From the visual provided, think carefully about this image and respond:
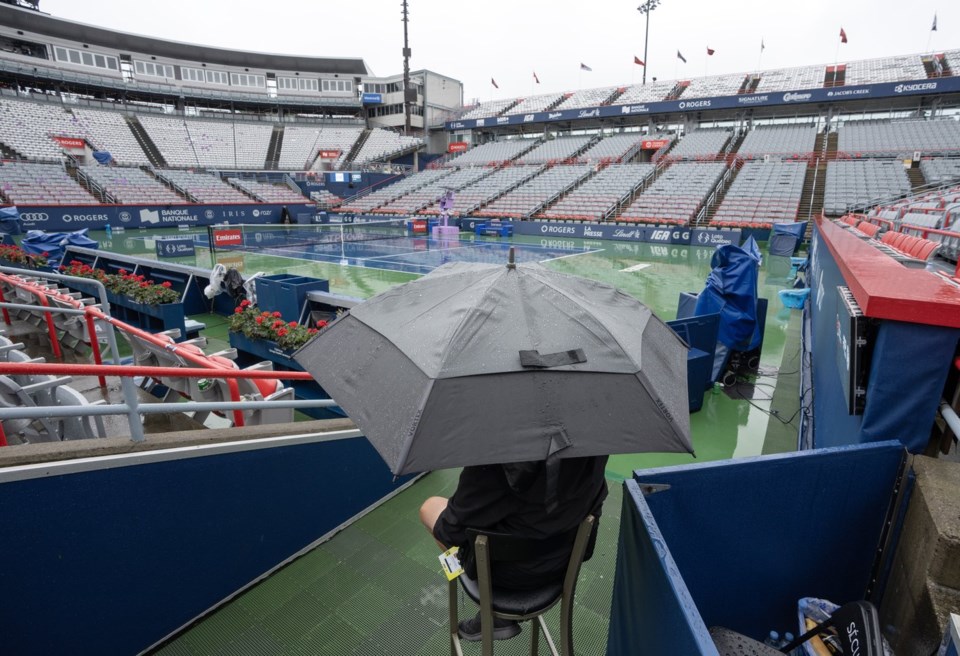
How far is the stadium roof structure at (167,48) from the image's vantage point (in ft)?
132

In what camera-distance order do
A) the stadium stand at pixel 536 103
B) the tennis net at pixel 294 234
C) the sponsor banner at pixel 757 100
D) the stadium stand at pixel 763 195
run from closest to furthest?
the tennis net at pixel 294 234, the stadium stand at pixel 763 195, the sponsor banner at pixel 757 100, the stadium stand at pixel 536 103

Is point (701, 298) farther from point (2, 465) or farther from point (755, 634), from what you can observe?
point (2, 465)

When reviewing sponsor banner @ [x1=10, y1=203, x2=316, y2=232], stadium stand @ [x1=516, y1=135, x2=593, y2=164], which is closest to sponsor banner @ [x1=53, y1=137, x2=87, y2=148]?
sponsor banner @ [x1=10, y1=203, x2=316, y2=232]

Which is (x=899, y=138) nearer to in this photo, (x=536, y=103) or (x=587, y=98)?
(x=587, y=98)

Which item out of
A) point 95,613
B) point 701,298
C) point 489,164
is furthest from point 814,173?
point 95,613

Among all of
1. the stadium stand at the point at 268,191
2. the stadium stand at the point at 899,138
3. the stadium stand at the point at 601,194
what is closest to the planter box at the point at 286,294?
the stadium stand at the point at 601,194

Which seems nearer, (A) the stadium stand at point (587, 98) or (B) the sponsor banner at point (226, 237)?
(B) the sponsor banner at point (226, 237)

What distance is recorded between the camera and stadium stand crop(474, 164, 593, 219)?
3177 centimetres

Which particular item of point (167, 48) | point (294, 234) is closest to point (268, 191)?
point (294, 234)

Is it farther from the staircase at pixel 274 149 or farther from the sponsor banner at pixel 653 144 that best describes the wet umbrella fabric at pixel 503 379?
the staircase at pixel 274 149

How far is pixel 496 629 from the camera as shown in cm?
192

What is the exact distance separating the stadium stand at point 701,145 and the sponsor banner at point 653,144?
116cm

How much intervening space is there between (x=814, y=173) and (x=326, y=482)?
34525 millimetres

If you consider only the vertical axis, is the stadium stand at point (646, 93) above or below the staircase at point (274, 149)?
above
